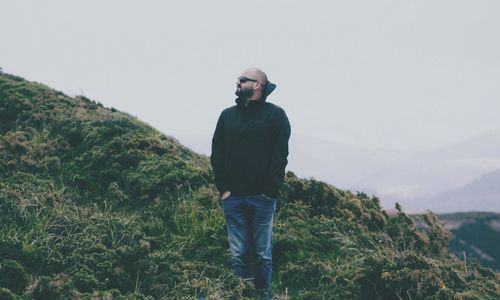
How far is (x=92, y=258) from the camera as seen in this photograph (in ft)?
19.9

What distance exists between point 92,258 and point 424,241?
17.6ft

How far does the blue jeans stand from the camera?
5.68 meters

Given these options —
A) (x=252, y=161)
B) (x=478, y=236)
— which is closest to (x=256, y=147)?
(x=252, y=161)

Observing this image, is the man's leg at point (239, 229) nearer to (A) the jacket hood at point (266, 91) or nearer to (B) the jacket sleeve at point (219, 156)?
(B) the jacket sleeve at point (219, 156)

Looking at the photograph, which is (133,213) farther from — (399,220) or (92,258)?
(399,220)

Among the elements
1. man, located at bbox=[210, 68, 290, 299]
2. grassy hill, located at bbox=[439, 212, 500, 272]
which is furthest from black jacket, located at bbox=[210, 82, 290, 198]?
grassy hill, located at bbox=[439, 212, 500, 272]

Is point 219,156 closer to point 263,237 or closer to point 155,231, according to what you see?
point 263,237

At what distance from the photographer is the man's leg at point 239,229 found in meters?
5.76

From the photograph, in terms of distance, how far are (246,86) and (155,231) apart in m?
3.15

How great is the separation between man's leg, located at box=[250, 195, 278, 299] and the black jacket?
0.11 metres

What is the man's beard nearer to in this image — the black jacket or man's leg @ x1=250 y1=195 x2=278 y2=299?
the black jacket

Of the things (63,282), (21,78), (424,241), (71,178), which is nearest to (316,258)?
(424,241)

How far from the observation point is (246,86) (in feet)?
18.4

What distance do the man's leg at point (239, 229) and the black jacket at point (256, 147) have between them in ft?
0.43
